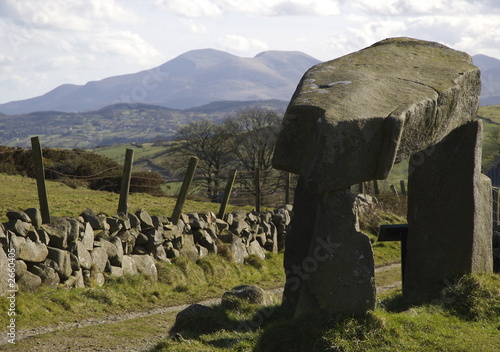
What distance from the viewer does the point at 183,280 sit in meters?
14.2

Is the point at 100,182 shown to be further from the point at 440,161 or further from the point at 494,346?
the point at 494,346

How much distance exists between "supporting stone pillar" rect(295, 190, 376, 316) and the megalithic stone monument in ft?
0.04

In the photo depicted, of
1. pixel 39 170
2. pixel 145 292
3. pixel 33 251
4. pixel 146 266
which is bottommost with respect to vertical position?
pixel 145 292

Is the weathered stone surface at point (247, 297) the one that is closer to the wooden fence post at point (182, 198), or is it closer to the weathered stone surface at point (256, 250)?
the wooden fence post at point (182, 198)

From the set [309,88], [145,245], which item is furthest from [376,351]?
[145,245]

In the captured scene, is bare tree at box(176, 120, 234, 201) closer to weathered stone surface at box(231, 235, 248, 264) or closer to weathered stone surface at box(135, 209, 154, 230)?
weathered stone surface at box(231, 235, 248, 264)

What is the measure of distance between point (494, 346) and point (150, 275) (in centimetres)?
748

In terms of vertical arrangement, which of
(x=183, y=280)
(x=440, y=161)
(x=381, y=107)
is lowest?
(x=183, y=280)

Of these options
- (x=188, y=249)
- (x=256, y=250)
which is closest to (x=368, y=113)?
(x=188, y=249)

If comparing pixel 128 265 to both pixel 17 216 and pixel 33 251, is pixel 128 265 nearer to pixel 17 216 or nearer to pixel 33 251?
pixel 33 251

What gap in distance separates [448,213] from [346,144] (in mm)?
4012

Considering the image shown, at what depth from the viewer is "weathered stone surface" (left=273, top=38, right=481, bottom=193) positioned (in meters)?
7.73

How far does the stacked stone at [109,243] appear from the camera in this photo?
445 inches

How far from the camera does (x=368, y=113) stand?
8.02 metres
